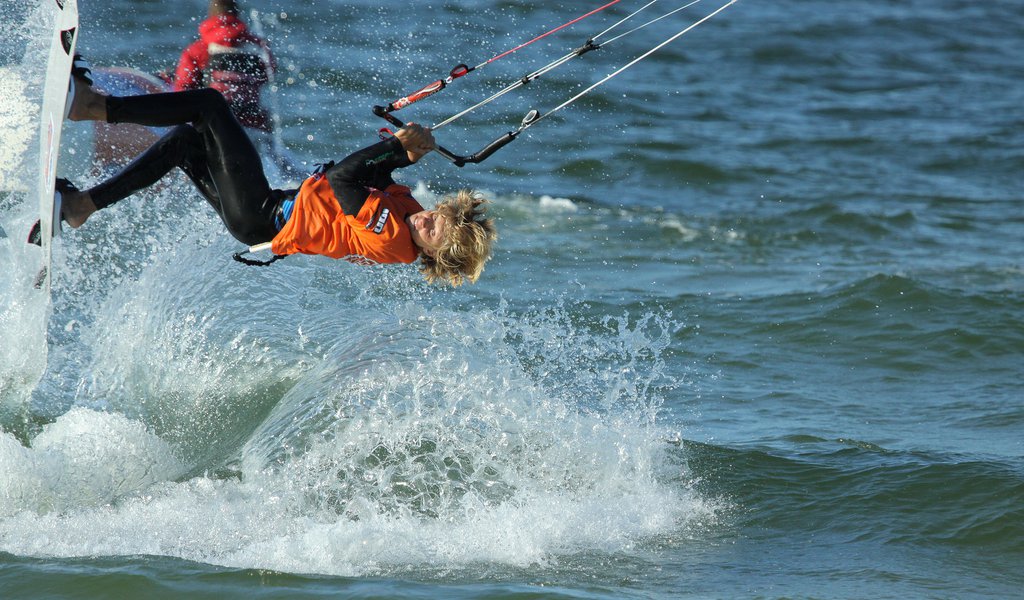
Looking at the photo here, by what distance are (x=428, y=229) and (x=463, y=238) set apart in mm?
180

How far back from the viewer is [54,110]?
17.1 ft

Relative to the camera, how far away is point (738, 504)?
5.99 m

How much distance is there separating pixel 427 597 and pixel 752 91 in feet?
48.6

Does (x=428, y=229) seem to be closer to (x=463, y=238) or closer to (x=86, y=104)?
(x=463, y=238)

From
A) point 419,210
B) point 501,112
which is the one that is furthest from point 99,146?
point 501,112

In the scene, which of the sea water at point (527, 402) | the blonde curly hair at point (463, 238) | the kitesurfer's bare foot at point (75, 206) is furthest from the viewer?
the kitesurfer's bare foot at point (75, 206)

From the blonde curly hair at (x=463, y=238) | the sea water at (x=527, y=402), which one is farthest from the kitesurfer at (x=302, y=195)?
the sea water at (x=527, y=402)

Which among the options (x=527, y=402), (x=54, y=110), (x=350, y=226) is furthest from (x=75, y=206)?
(x=527, y=402)

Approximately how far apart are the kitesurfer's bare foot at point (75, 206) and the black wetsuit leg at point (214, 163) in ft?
0.13

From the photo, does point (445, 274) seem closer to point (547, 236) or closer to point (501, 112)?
point (547, 236)

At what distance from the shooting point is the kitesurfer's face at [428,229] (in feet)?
17.1

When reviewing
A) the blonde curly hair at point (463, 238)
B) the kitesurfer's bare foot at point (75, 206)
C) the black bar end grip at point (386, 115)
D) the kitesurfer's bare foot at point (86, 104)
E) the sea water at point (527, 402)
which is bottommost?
the sea water at point (527, 402)

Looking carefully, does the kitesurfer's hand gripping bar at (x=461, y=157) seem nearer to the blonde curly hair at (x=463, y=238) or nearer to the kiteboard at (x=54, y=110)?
the blonde curly hair at (x=463, y=238)

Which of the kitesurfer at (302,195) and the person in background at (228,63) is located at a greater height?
the person in background at (228,63)
